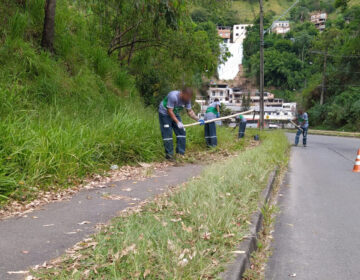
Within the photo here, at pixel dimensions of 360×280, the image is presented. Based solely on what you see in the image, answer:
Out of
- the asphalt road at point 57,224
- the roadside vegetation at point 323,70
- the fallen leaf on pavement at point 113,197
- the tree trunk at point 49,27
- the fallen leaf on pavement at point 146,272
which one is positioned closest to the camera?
the fallen leaf on pavement at point 146,272

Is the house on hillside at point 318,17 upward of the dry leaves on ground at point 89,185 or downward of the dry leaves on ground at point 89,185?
upward

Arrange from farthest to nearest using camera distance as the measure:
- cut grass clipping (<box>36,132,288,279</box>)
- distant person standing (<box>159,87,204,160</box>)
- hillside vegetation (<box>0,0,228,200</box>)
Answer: distant person standing (<box>159,87,204,160</box>) → hillside vegetation (<box>0,0,228,200</box>) → cut grass clipping (<box>36,132,288,279</box>)

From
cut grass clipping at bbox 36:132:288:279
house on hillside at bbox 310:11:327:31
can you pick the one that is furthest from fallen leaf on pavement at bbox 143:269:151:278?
house on hillside at bbox 310:11:327:31

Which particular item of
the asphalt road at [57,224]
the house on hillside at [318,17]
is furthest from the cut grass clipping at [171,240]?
the house on hillside at [318,17]

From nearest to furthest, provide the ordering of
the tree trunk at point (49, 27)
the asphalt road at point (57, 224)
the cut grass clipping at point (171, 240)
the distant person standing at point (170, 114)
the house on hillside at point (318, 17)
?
the cut grass clipping at point (171, 240) → the asphalt road at point (57, 224) → the distant person standing at point (170, 114) → the tree trunk at point (49, 27) → the house on hillside at point (318, 17)

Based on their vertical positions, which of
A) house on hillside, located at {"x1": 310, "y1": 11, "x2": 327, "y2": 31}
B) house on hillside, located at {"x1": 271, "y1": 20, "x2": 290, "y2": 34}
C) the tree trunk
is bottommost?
the tree trunk

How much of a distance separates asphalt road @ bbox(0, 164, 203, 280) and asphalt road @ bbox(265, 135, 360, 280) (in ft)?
6.01

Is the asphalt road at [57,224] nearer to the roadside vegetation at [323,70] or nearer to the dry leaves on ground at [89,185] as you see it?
the dry leaves on ground at [89,185]

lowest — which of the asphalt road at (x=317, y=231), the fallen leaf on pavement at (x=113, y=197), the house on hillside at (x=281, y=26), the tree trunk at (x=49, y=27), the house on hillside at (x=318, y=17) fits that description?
the asphalt road at (x=317, y=231)

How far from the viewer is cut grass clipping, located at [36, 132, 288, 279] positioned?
2.80m

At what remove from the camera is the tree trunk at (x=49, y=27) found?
9782mm

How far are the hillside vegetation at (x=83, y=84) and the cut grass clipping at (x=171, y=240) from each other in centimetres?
183

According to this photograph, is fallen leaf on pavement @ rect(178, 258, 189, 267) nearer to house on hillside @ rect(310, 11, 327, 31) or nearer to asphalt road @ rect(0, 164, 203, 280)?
asphalt road @ rect(0, 164, 203, 280)

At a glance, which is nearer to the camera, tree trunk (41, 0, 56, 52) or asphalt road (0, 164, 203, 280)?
asphalt road (0, 164, 203, 280)
